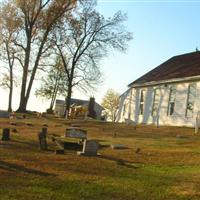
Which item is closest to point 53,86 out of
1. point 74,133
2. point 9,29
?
point 9,29

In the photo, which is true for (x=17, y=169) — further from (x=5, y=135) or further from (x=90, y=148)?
(x=5, y=135)

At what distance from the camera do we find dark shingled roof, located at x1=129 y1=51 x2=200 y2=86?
38469 mm

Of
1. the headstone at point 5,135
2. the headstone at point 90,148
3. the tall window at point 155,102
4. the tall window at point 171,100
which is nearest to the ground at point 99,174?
the headstone at point 90,148

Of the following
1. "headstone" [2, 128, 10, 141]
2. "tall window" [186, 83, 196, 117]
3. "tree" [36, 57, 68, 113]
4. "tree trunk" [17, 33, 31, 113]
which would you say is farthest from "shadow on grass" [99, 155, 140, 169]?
"tree" [36, 57, 68, 113]

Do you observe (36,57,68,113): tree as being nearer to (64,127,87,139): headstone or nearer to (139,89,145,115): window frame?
(139,89,145,115): window frame

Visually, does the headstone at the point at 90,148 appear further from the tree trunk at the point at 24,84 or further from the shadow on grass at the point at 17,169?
the tree trunk at the point at 24,84

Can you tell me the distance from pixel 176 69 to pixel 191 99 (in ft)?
19.7

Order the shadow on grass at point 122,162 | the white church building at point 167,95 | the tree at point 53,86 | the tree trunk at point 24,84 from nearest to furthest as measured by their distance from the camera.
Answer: the shadow on grass at point 122,162 → the white church building at point 167,95 → the tree trunk at point 24,84 → the tree at point 53,86

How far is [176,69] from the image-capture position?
1649 inches

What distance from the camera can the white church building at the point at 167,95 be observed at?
36.6 meters

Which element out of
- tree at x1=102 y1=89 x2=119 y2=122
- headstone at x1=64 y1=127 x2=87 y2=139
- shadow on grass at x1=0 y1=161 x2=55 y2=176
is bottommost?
shadow on grass at x1=0 y1=161 x2=55 y2=176

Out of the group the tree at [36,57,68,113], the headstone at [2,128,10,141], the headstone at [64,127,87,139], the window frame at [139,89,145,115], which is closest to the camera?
the headstone at [2,128,10,141]

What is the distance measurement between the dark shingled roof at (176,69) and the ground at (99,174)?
1833 cm

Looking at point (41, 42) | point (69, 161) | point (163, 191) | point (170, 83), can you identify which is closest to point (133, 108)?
point (170, 83)
